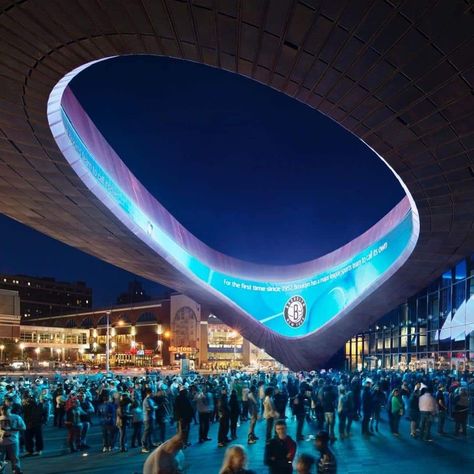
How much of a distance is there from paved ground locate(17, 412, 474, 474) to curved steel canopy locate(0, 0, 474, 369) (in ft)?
23.6

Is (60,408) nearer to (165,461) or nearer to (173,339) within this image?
(165,461)

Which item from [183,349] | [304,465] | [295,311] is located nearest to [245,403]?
[304,465]

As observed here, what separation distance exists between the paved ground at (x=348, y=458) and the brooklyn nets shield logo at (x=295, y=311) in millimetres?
29383

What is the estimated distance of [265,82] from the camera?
12492 mm

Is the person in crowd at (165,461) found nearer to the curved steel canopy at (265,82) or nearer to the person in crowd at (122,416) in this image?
the curved steel canopy at (265,82)

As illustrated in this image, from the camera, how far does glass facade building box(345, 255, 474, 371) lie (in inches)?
1081

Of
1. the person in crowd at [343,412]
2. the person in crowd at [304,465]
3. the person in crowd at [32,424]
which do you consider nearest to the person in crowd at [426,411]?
the person in crowd at [343,412]

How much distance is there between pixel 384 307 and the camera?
36.4 metres

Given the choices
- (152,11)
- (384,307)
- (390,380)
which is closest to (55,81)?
(152,11)

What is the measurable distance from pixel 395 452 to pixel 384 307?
2421 centimetres

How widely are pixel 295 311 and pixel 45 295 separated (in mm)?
138624

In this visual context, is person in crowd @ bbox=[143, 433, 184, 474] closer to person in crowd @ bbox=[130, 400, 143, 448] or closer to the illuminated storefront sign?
person in crowd @ bbox=[130, 400, 143, 448]

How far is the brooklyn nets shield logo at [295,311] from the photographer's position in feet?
148

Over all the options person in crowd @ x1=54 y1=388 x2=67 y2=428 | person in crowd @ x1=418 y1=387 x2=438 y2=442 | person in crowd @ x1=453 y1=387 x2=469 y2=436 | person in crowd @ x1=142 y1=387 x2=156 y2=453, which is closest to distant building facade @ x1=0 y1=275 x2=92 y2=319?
person in crowd @ x1=54 y1=388 x2=67 y2=428
